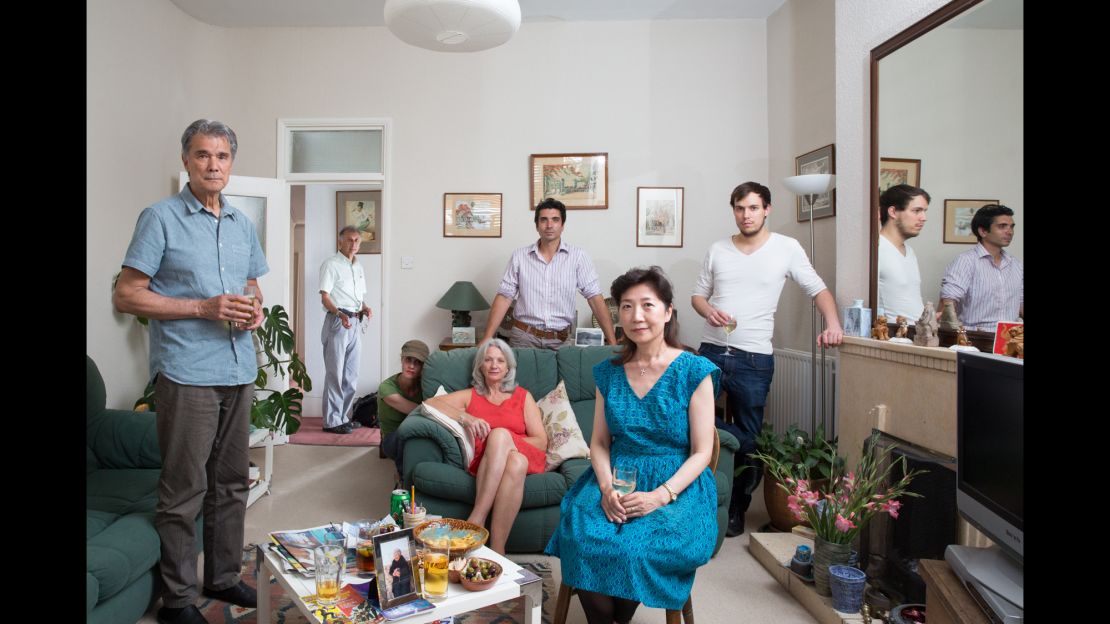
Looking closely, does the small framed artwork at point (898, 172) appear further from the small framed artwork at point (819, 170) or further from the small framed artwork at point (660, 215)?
the small framed artwork at point (660, 215)

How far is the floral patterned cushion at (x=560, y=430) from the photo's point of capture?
3137 millimetres

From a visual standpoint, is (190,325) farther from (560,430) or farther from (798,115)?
(798,115)

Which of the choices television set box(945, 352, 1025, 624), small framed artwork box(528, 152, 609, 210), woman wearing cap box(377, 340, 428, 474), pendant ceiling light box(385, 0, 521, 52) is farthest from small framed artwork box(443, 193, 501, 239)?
television set box(945, 352, 1025, 624)

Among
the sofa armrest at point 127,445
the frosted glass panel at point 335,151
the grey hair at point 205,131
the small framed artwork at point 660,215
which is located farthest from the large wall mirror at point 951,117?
the frosted glass panel at point 335,151

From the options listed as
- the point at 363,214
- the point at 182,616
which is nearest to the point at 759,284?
the point at 182,616

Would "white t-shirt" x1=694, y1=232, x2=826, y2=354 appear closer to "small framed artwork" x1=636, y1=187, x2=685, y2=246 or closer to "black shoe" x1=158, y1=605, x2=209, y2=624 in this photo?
"small framed artwork" x1=636, y1=187, x2=685, y2=246

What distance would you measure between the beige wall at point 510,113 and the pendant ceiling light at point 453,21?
7.42 feet

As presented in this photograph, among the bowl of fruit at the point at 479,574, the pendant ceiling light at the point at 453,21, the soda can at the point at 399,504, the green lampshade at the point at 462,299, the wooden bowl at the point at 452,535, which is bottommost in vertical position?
the bowl of fruit at the point at 479,574

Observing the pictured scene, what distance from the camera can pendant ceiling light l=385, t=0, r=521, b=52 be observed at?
2588mm

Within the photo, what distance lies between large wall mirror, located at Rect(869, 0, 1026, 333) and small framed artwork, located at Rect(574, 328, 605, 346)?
1.94m
